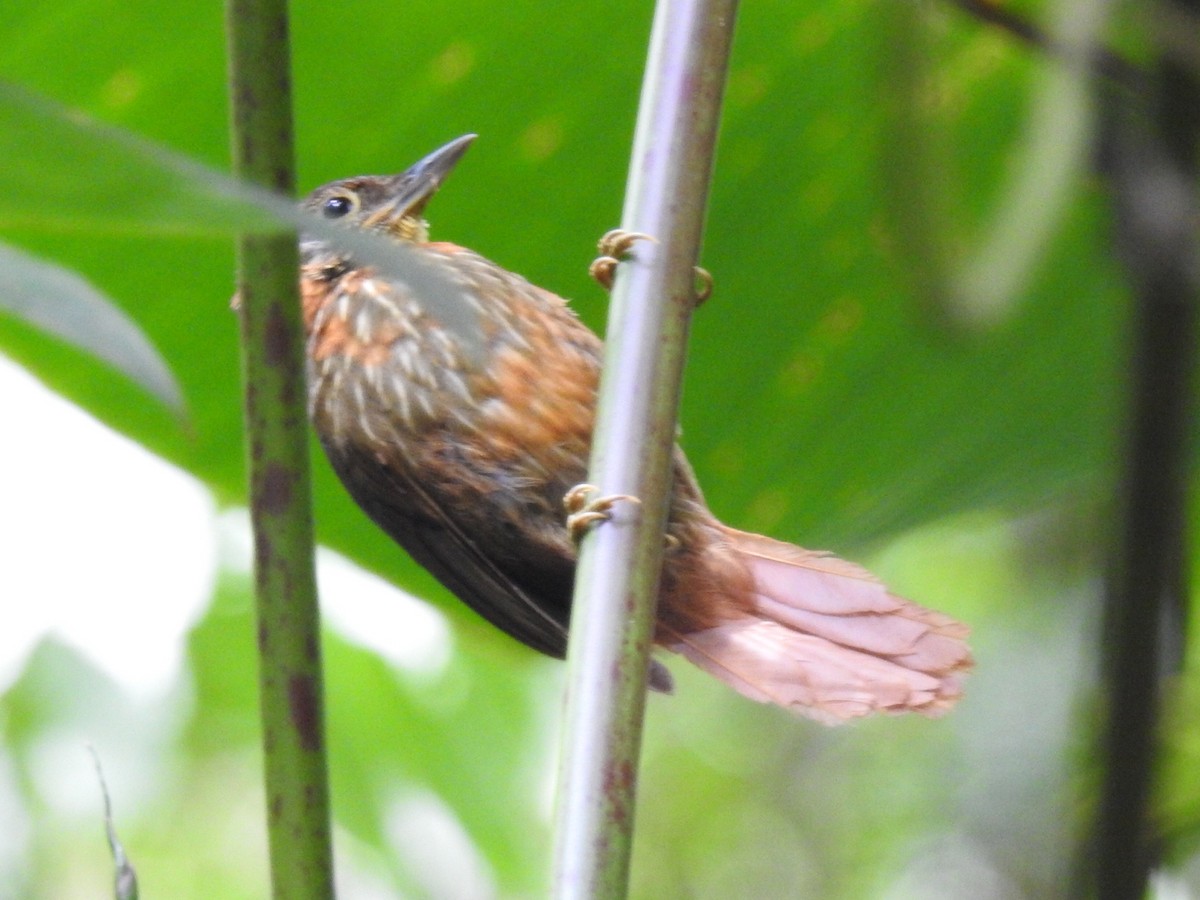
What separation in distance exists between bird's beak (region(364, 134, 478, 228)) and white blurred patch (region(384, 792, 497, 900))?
918 mm

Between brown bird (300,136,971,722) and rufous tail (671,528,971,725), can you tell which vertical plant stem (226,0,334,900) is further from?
brown bird (300,136,971,722)

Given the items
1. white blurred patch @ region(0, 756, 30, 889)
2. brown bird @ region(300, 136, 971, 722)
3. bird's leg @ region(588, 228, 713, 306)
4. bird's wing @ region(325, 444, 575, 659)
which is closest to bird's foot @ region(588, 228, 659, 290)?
bird's leg @ region(588, 228, 713, 306)

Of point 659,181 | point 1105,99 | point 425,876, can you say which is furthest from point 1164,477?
point 425,876

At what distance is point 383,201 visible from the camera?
2178 mm

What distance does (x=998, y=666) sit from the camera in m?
3.21

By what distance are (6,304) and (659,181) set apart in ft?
1.66

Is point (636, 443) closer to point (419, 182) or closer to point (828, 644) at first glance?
point (828, 644)

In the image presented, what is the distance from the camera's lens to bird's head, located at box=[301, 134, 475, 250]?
1963 mm

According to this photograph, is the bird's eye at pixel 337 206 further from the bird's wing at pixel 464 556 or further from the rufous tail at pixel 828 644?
the rufous tail at pixel 828 644

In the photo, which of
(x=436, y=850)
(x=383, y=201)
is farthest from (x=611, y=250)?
(x=436, y=850)

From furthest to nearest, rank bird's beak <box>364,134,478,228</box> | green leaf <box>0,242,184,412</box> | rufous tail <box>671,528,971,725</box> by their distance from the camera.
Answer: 1. bird's beak <box>364,134,478,228</box>
2. rufous tail <box>671,528,971,725</box>
3. green leaf <box>0,242,184,412</box>

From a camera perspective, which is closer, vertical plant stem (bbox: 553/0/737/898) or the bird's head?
vertical plant stem (bbox: 553/0/737/898)

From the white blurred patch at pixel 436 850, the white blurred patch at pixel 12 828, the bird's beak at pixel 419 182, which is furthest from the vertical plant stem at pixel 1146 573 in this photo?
the white blurred patch at pixel 12 828

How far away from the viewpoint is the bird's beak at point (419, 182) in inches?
69.5
